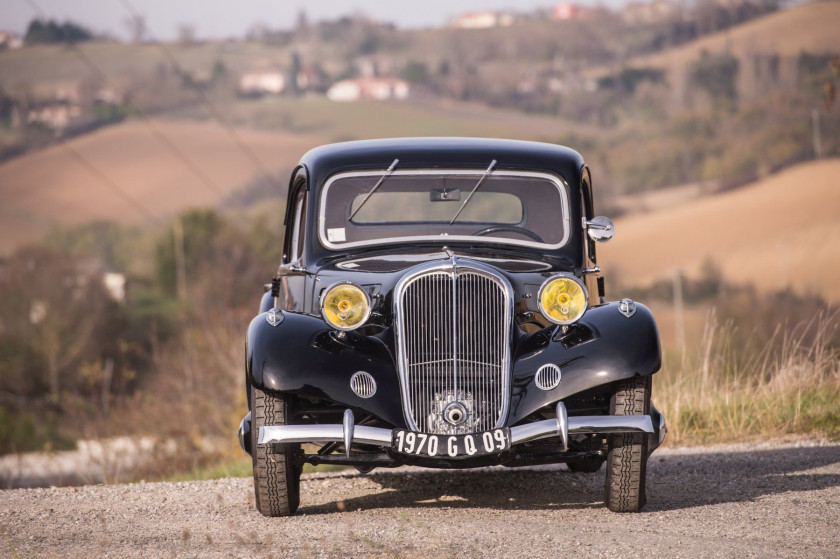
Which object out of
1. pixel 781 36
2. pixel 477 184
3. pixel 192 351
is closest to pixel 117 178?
pixel 781 36

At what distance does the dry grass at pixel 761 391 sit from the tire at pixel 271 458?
16.0ft

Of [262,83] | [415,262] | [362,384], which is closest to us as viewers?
[362,384]

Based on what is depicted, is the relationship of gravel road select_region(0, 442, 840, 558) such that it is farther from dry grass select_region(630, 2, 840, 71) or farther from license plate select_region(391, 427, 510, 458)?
dry grass select_region(630, 2, 840, 71)

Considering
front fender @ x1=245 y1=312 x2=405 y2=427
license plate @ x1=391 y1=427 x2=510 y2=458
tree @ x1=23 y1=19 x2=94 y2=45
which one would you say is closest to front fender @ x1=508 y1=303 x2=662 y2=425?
license plate @ x1=391 y1=427 x2=510 y2=458

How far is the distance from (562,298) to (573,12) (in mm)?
108561

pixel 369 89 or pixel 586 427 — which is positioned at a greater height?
pixel 586 427

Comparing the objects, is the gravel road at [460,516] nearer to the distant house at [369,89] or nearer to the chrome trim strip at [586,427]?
the chrome trim strip at [586,427]

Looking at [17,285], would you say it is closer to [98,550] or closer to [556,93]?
[556,93]

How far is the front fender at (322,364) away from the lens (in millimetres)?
5668

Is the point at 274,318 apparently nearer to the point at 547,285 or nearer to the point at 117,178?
the point at 547,285

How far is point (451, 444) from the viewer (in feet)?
18.0

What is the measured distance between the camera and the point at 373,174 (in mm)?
7195

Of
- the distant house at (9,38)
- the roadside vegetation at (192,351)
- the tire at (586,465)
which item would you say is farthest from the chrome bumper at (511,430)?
the distant house at (9,38)

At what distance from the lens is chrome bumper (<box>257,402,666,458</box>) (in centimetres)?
547
